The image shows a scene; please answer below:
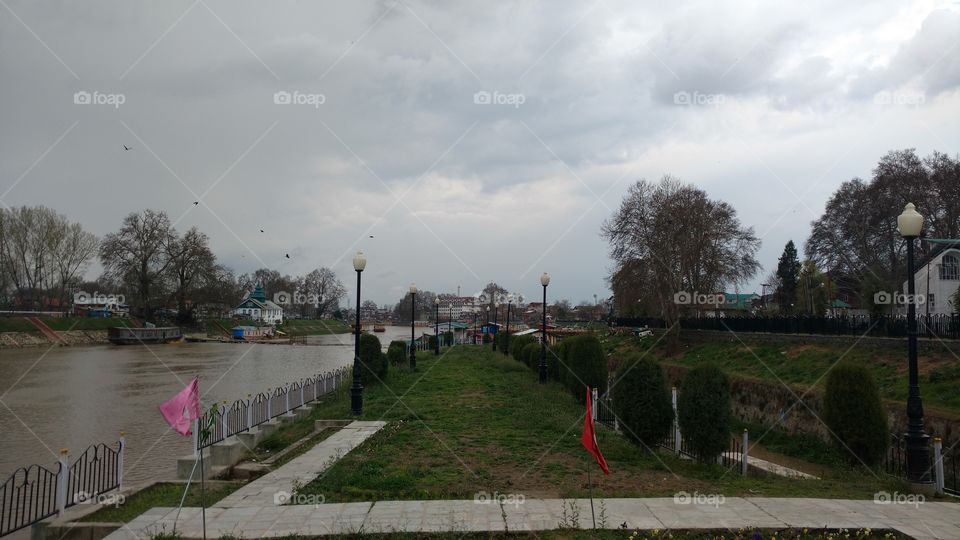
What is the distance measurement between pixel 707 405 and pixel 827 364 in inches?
665

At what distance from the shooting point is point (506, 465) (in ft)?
31.1

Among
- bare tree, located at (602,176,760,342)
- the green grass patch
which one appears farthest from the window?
the green grass patch

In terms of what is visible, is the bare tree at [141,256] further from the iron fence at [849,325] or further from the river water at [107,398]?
the iron fence at [849,325]

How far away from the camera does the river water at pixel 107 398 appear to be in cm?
1429

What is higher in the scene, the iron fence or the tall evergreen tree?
the tall evergreen tree

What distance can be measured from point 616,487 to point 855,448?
18.7 feet

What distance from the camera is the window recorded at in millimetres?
40344

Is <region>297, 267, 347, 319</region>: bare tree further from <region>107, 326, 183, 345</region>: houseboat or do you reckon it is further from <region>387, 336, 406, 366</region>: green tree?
<region>387, 336, 406, 366</region>: green tree

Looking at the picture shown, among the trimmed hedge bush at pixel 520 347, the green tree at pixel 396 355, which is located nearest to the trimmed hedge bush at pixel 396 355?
the green tree at pixel 396 355

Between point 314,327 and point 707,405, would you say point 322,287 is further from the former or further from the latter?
point 707,405

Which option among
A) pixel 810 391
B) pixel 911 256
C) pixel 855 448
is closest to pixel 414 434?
pixel 855 448

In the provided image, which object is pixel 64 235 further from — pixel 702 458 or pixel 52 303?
pixel 702 458

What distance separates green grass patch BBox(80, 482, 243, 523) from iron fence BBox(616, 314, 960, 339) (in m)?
23.3

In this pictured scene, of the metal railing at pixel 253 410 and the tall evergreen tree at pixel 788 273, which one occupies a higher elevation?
the tall evergreen tree at pixel 788 273
